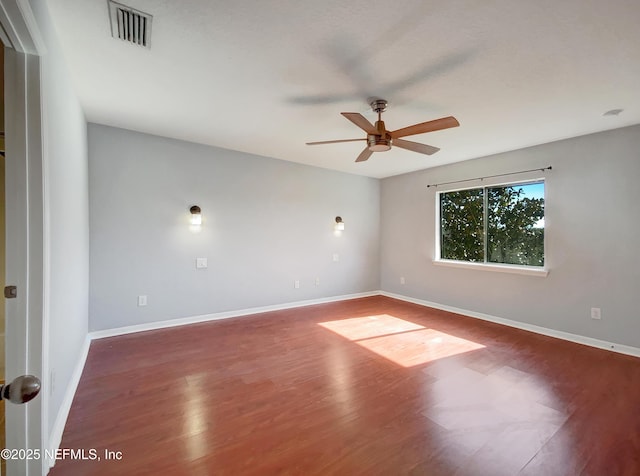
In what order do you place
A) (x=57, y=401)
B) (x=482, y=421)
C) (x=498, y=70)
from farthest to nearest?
(x=498, y=70) → (x=482, y=421) → (x=57, y=401)

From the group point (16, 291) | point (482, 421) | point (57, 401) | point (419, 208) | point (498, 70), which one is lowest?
point (482, 421)

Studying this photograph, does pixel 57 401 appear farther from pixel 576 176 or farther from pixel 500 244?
pixel 576 176

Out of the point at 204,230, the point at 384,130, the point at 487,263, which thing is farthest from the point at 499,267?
the point at 204,230

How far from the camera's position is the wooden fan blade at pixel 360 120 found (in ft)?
7.66

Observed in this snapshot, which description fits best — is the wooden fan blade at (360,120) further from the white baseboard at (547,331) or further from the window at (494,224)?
the white baseboard at (547,331)

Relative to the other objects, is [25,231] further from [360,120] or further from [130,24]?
[360,120]

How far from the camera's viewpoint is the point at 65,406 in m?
2.03

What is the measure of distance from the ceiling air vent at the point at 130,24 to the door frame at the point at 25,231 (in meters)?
0.54

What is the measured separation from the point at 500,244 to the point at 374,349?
2653mm

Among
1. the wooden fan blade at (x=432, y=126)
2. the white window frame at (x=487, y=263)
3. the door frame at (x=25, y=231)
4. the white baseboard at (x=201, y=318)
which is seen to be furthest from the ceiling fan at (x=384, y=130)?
the white baseboard at (x=201, y=318)

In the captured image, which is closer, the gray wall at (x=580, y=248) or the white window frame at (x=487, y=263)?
the gray wall at (x=580, y=248)

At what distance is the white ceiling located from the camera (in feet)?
5.58

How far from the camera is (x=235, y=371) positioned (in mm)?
2729

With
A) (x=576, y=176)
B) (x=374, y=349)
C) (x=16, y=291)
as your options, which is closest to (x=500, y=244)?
→ (x=576, y=176)
